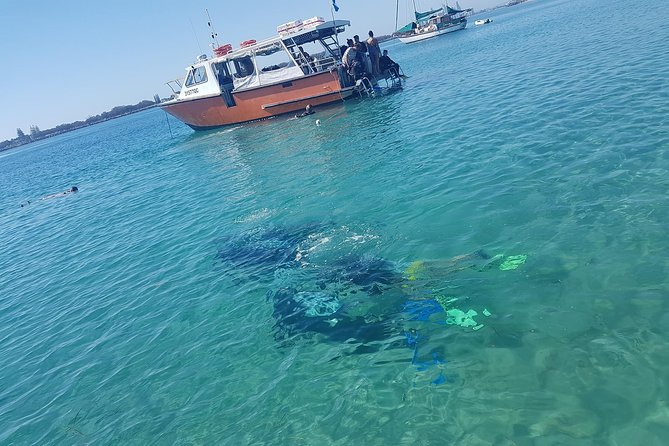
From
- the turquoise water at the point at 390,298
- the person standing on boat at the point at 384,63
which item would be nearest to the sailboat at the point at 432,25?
the person standing on boat at the point at 384,63

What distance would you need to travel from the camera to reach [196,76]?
28984 mm

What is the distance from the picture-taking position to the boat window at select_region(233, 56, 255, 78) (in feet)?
89.9

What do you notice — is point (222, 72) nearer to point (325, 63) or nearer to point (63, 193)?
point (325, 63)

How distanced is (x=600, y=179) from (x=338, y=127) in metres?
14.2

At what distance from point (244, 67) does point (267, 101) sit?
316cm

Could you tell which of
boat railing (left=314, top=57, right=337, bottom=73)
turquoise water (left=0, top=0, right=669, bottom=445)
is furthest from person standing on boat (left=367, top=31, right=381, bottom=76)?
turquoise water (left=0, top=0, right=669, bottom=445)

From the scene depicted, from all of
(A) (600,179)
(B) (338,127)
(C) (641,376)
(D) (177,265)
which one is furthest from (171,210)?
(C) (641,376)

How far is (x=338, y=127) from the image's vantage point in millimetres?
20781

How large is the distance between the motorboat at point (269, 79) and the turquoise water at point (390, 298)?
11090 mm

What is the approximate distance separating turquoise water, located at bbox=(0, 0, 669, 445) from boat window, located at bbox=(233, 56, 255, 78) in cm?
1441

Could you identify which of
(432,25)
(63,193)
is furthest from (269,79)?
(432,25)

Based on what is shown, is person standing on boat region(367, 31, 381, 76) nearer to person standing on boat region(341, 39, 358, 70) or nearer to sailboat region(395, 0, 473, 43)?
person standing on boat region(341, 39, 358, 70)

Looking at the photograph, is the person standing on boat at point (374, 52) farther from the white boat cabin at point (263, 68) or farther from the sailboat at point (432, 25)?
the sailboat at point (432, 25)

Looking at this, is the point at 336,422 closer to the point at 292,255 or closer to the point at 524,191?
the point at 292,255
